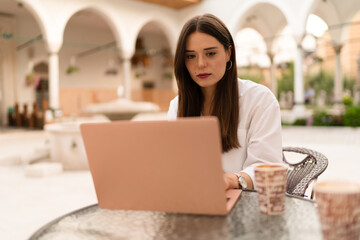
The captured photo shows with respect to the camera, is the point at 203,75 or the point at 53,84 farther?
the point at 53,84

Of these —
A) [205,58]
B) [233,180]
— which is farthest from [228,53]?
[233,180]

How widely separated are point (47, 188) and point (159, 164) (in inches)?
160

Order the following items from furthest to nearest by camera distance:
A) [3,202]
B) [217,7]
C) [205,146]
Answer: [217,7]
[3,202]
[205,146]

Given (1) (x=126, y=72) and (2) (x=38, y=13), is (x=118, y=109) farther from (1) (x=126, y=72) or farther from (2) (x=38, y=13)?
(1) (x=126, y=72)

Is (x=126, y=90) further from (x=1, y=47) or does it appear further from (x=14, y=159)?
(x=14, y=159)

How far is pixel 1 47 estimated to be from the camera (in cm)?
1495

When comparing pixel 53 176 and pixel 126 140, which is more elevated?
pixel 126 140

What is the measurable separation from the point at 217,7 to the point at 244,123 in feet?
42.5

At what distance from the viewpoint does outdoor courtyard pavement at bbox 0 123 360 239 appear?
10.7ft

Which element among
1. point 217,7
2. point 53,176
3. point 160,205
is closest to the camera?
Result: point 160,205

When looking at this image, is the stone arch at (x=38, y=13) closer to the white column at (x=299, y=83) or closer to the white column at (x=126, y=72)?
the white column at (x=126, y=72)

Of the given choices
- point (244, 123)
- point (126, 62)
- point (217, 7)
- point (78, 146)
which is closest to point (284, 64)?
point (217, 7)

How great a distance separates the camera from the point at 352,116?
9.98 m

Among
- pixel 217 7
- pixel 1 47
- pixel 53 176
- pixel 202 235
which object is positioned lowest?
pixel 53 176
